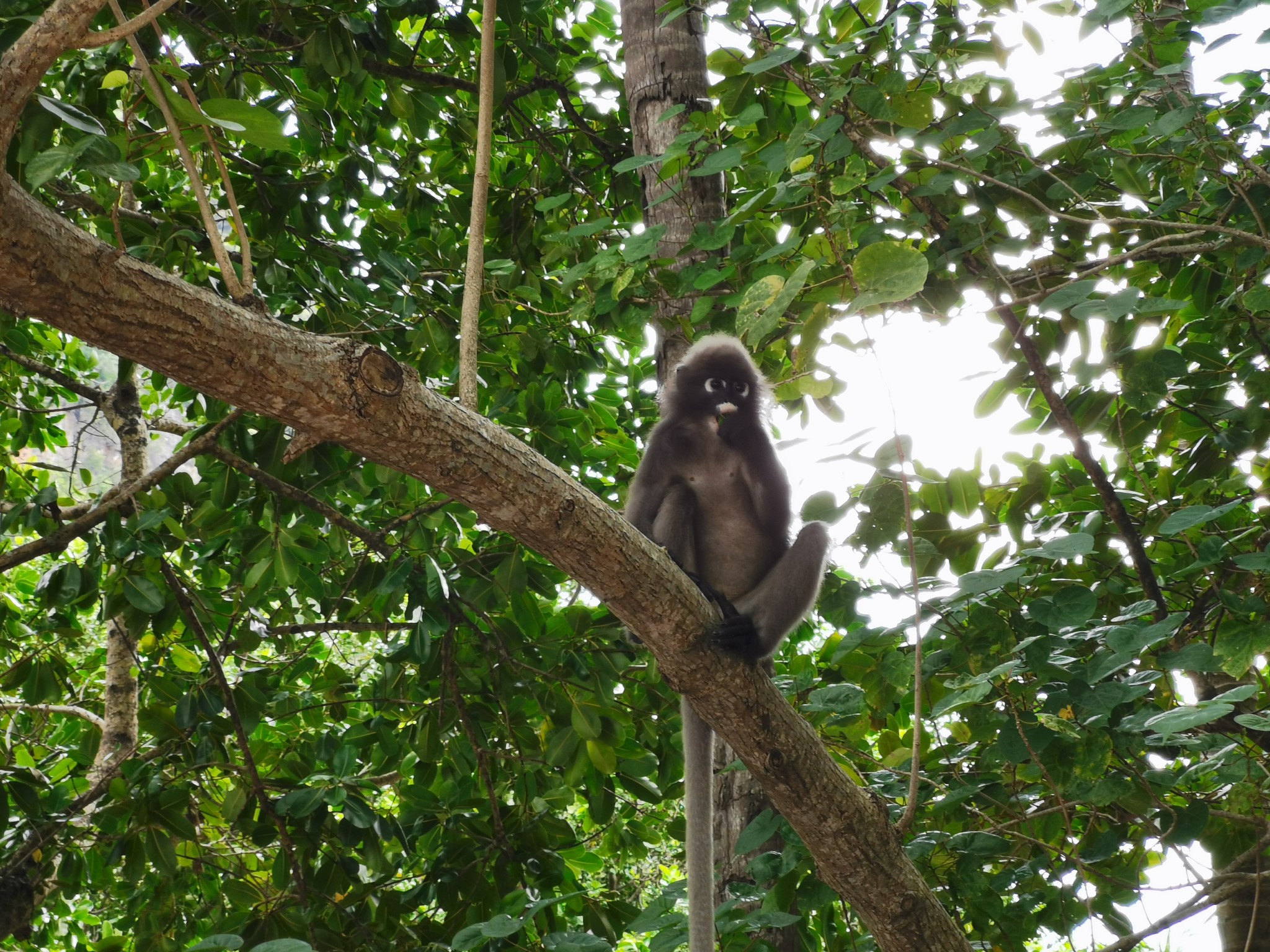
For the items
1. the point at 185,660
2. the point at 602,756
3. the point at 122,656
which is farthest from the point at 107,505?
the point at 602,756

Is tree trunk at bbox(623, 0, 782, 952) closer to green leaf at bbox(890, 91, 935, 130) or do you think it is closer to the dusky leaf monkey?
the dusky leaf monkey

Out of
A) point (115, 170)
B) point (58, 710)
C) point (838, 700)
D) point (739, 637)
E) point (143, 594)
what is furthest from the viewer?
point (58, 710)

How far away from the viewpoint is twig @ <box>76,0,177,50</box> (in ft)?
4.22

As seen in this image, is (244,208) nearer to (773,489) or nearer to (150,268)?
(773,489)

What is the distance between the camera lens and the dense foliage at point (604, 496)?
234cm

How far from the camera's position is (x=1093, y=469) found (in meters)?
2.61

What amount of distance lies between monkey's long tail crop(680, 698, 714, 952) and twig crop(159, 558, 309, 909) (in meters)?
1.23

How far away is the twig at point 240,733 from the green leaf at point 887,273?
8.04 feet

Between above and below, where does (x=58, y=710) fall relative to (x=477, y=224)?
above

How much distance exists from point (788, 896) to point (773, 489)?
1531 mm

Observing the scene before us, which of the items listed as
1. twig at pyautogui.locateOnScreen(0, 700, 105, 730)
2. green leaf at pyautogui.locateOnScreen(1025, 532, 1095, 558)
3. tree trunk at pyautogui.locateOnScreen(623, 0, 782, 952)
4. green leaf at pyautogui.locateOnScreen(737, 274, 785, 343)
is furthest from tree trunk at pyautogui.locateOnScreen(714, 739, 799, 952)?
twig at pyautogui.locateOnScreen(0, 700, 105, 730)

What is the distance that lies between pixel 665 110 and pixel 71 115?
7.61 ft

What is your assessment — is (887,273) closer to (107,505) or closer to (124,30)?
(124,30)

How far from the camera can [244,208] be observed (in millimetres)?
4031
